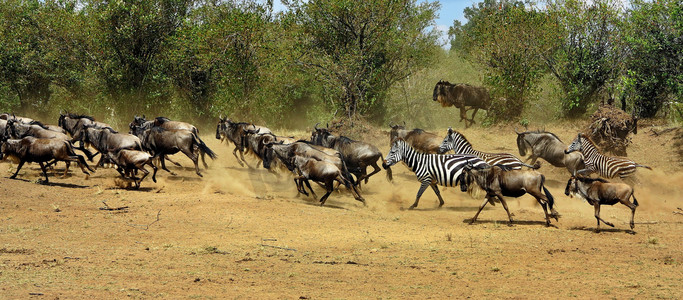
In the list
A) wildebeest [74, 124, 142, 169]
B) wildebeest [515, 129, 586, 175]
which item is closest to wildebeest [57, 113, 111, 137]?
wildebeest [74, 124, 142, 169]

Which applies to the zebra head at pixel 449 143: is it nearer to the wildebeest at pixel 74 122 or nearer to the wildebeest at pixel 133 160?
Answer: the wildebeest at pixel 133 160

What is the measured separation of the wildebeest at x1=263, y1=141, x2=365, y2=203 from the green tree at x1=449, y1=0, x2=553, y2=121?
13840 mm

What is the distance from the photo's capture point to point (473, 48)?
104ft

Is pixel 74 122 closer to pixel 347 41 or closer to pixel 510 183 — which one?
pixel 347 41


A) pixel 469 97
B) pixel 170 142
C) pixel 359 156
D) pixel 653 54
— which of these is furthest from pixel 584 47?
pixel 170 142

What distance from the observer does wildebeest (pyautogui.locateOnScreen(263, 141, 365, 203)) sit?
15.9 metres

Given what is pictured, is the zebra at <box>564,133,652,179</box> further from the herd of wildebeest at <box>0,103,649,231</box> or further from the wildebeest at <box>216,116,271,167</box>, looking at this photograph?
the wildebeest at <box>216,116,271,167</box>

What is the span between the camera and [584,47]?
1059 inches

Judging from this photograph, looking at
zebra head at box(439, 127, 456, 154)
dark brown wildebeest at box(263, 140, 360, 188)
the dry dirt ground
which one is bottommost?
the dry dirt ground

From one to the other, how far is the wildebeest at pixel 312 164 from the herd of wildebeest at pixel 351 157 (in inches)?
1.0

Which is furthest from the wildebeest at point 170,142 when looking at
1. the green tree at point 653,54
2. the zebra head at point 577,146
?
the green tree at point 653,54

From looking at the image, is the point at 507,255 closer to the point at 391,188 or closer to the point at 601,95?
the point at 391,188

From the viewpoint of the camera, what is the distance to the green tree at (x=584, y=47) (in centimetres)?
2633

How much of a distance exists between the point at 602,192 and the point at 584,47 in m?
15.7
